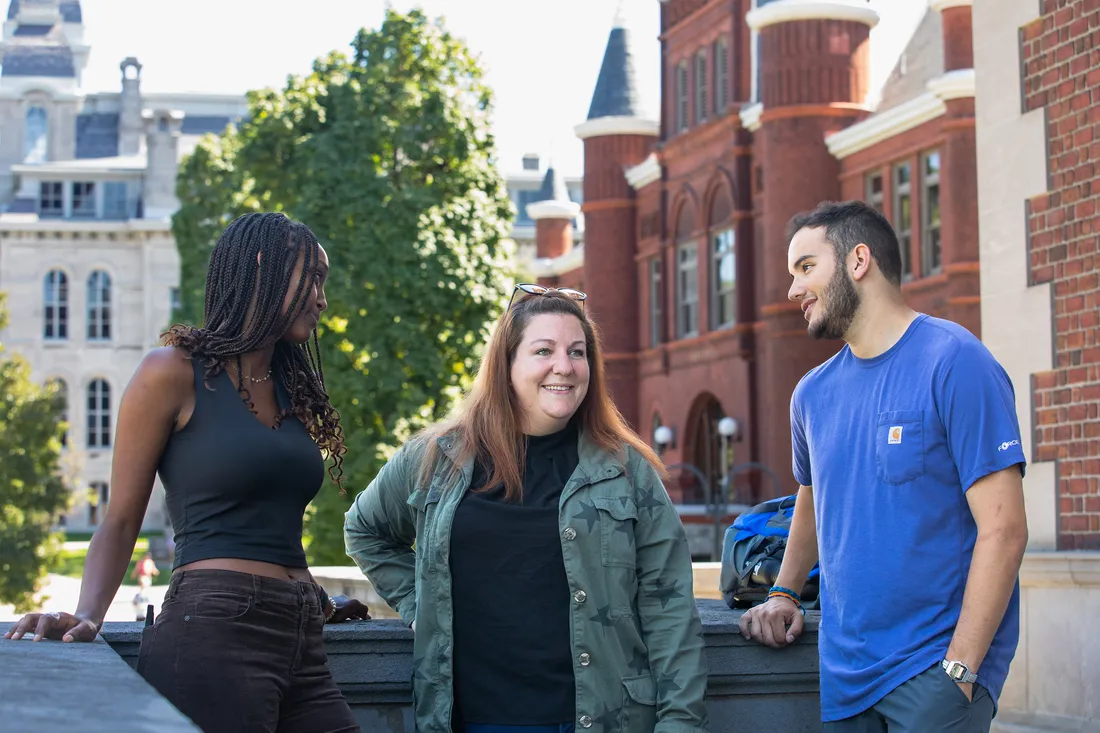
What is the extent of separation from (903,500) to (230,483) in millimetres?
1606

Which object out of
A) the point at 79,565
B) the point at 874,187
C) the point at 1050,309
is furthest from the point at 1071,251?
the point at 79,565

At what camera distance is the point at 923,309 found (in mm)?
26703

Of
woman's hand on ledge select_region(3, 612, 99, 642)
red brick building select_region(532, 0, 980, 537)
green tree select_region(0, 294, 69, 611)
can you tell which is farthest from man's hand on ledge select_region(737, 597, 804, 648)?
green tree select_region(0, 294, 69, 611)

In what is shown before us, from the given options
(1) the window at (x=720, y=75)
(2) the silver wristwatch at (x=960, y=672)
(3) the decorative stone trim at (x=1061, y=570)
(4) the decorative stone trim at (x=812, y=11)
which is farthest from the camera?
(1) the window at (x=720, y=75)

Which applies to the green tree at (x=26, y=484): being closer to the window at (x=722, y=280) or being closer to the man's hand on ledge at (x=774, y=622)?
the window at (x=722, y=280)

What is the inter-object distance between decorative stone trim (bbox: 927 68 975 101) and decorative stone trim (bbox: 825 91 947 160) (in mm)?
363

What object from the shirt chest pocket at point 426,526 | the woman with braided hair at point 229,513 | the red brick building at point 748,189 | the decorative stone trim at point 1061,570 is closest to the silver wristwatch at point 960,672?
the shirt chest pocket at point 426,526

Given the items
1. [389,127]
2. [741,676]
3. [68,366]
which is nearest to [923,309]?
[389,127]

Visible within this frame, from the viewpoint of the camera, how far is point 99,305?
72438mm

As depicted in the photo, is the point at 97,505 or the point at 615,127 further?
the point at 97,505

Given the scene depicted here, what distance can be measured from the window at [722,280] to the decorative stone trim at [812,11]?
529cm

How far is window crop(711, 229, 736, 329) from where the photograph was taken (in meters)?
33.3

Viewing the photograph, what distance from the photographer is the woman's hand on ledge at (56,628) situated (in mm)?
3543

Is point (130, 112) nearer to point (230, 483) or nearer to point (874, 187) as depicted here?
point (874, 187)
